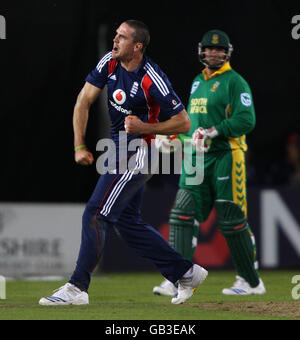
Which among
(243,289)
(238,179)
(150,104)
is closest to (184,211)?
(238,179)

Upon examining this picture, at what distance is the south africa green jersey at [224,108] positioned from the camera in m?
8.01

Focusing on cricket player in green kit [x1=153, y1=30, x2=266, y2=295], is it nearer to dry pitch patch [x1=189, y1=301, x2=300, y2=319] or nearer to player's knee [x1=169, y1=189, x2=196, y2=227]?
player's knee [x1=169, y1=189, x2=196, y2=227]

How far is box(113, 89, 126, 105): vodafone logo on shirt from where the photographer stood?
6906 mm

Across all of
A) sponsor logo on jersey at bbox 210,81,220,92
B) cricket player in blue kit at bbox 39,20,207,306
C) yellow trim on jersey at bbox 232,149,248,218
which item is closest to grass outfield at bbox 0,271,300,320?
cricket player in blue kit at bbox 39,20,207,306

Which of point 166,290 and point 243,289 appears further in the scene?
point 243,289

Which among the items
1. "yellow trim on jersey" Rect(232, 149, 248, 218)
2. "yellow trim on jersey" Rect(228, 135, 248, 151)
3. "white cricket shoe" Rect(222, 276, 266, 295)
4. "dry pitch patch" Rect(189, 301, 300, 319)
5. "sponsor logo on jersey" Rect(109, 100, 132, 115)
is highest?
"sponsor logo on jersey" Rect(109, 100, 132, 115)

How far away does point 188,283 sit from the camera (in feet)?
23.5

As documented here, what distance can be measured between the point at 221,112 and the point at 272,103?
11.0ft

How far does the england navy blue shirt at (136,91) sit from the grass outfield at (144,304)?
4.25 ft

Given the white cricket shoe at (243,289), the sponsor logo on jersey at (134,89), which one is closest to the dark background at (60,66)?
the white cricket shoe at (243,289)

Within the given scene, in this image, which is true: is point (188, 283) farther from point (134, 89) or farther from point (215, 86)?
point (215, 86)

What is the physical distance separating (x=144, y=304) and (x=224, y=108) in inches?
76.1

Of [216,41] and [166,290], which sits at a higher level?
[216,41]

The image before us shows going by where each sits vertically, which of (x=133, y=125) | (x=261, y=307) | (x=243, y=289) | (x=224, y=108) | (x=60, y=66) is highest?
(x=60, y=66)
